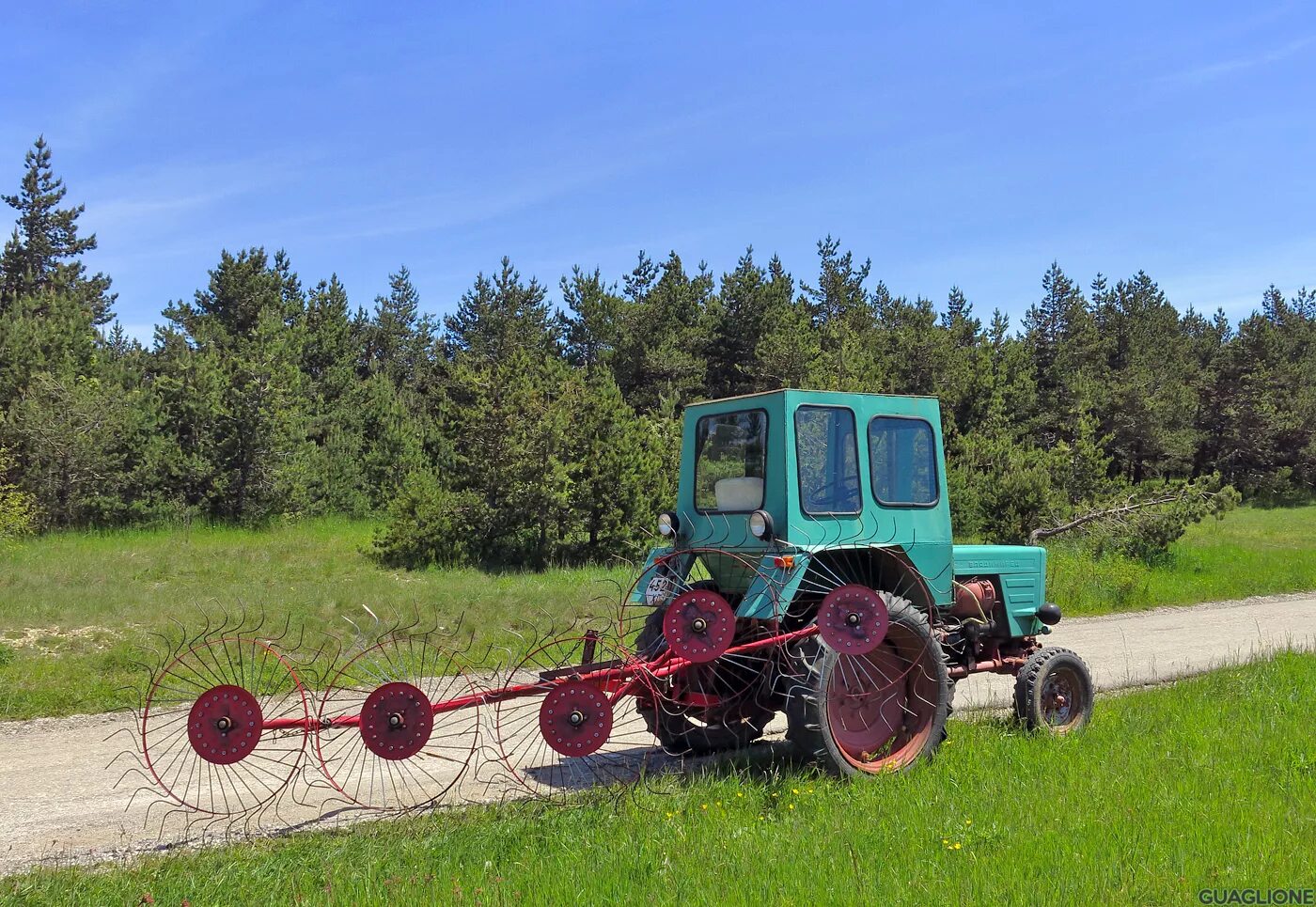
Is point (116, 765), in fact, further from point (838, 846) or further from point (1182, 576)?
point (1182, 576)

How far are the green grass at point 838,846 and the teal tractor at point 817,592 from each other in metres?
0.44

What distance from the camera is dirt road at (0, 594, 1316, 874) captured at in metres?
Result: 5.46

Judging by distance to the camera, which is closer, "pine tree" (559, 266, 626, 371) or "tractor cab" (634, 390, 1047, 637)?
"tractor cab" (634, 390, 1047, 637)

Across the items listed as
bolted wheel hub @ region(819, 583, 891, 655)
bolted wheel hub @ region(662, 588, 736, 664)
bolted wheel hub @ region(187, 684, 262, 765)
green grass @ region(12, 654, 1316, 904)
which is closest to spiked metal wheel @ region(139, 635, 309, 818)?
bolted wheel hub @ region(187, 684, 262, 765)

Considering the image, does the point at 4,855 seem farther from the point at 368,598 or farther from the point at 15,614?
the point at 368,598

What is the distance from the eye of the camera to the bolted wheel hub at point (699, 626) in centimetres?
563

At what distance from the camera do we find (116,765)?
7.01 m

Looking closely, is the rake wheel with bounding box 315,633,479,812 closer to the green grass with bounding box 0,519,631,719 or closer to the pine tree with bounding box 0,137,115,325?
the green grass with bounding box 0,519,631,719

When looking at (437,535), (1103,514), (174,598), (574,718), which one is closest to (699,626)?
(574,718)

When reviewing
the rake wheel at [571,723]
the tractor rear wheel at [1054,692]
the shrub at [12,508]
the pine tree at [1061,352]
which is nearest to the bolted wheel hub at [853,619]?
the rake wheel at [571,723]

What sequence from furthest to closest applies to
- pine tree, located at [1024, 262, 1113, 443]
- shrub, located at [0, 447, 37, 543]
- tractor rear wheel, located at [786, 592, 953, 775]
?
pine tree, located at [1024, 262, 1113, 443] → shrub, located at [0, 447, 37, 543] → tractor rear wheel, located at [786, 592, 953, 775]

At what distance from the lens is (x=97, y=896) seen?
4367 millimetres

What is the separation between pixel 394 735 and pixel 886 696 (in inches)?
127

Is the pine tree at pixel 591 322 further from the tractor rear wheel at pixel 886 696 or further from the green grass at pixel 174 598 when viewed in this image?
the tractor rear wheel at pixel 886 696
